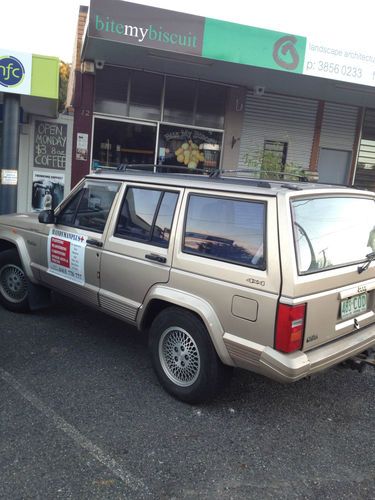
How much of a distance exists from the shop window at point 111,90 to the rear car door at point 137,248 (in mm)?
7061

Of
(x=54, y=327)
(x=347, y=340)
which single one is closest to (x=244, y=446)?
(x=347, y=340)

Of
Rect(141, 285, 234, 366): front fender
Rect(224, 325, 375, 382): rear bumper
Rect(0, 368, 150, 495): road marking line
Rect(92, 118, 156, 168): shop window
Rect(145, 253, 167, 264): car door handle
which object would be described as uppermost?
Rect(92, 118, 156, 168): shop window

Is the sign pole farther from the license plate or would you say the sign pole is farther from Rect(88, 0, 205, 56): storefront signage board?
the license plate

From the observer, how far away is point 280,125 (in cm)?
1188

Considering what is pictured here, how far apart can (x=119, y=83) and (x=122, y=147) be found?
1.44 meters

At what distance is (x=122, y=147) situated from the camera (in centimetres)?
1082

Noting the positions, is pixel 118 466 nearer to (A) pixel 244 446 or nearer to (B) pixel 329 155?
(A) pixel 244 446

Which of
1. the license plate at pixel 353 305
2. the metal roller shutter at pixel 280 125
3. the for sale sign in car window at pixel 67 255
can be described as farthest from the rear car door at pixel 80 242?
the metal roller shutter at pixel 280 125

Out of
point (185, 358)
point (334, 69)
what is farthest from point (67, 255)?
point (334, 69)

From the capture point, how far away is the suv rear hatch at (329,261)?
2.96 m

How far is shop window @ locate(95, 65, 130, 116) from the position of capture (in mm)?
10336

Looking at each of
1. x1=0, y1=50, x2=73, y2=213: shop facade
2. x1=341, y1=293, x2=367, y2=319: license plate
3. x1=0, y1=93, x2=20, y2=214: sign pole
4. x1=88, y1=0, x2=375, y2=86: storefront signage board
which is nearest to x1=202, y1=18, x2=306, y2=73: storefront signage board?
x1=88, y1=0, x2=375, y2=86: storefront signage board

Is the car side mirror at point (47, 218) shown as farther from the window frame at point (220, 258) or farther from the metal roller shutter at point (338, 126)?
the metal roller shutter at point (338, 126)

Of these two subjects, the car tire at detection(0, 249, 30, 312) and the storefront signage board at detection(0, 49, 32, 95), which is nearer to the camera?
the car tire at detection(0, 249, 30, 312)
